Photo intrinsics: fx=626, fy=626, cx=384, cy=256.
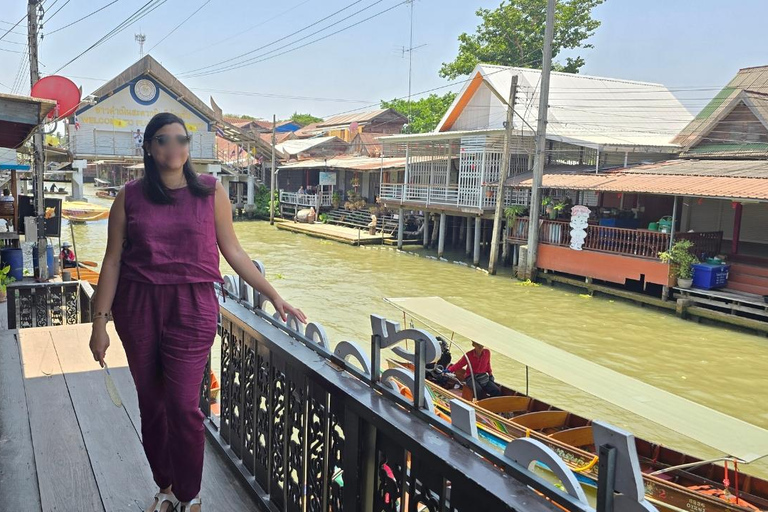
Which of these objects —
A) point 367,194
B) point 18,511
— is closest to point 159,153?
point 18,511

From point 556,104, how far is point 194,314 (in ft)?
66.1

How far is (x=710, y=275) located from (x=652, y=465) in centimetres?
907

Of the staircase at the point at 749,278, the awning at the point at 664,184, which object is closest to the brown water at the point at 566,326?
the staircase at the point at 749,278

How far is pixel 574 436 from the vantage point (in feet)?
18.5

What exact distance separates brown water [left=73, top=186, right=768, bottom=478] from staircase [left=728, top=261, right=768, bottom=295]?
1.18 meters

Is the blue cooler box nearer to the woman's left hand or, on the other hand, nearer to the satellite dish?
the satellite dish

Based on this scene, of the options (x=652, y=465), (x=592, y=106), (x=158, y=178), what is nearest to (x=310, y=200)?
(x=592, y=106)

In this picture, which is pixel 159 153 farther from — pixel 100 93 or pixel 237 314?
pixel 100 93

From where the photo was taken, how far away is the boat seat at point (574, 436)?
18.1ft

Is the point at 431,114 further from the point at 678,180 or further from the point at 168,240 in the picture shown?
the point at 168,240

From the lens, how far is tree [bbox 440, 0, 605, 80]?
28844 mm

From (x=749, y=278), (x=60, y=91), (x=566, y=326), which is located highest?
(x=60, y=91)

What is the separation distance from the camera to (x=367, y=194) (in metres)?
30.8

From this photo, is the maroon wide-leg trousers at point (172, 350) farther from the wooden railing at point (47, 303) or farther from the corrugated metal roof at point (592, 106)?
the corrugated metal roof at point (592, 106)
